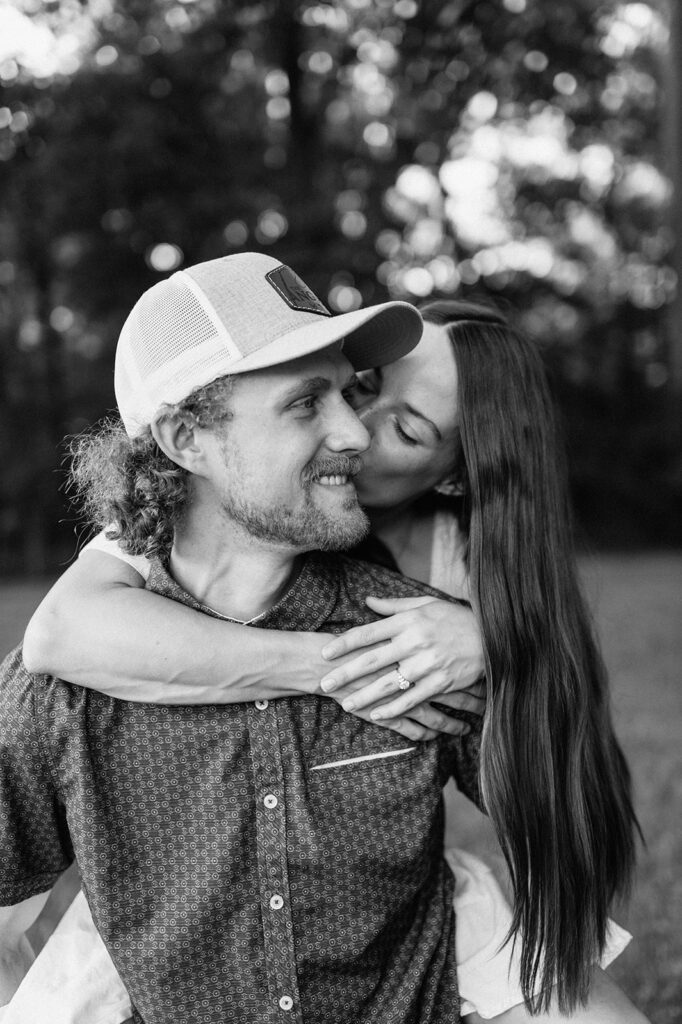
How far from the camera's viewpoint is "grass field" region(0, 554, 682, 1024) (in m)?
3.14

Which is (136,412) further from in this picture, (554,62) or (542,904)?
(554,62)

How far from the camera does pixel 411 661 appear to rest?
6.68 feet

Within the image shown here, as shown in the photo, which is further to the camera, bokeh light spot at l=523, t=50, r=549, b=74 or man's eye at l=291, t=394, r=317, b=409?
bokeh light spot at l=523, t=50, r=549, b=74

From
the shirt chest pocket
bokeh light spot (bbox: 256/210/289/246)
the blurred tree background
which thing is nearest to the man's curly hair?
the shirt chest pocket

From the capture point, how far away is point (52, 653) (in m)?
1.87

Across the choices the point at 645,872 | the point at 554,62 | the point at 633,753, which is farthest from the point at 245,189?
the point at 645,872

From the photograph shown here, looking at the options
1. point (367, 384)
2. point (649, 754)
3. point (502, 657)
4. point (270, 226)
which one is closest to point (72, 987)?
point (502, 657)

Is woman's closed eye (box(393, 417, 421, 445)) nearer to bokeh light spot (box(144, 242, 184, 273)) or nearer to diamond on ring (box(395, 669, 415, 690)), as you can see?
diamond on ring (box(395, 669, 415, 690))

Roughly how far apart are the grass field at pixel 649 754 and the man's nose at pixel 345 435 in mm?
1079

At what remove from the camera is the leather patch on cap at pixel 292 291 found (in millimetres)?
2014

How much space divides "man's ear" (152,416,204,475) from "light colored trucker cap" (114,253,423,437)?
0.11ft

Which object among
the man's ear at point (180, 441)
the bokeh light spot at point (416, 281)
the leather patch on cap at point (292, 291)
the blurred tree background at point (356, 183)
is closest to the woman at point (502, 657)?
the man's ear at point (180, 441)

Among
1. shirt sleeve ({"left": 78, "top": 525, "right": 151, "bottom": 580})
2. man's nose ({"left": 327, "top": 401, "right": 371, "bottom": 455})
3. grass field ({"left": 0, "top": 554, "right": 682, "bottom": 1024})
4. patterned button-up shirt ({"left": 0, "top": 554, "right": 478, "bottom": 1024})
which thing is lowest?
grass field ({"left": 0, "top": 554, "right": 682, "bottom": 1024})

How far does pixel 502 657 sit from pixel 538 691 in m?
0.10
